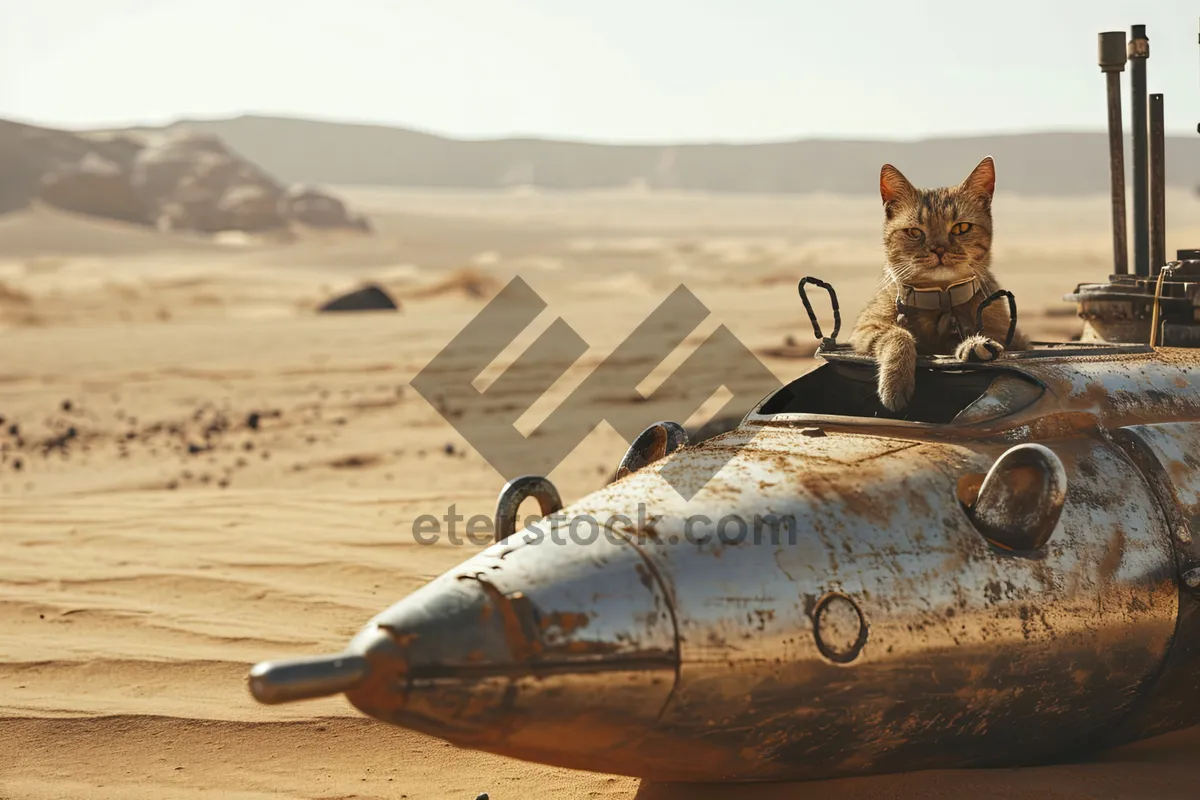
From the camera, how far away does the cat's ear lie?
15.7 feet

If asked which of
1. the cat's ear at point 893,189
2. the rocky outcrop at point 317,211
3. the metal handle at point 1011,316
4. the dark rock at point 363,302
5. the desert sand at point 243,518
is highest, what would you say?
the rocky outcrop at point 317,211

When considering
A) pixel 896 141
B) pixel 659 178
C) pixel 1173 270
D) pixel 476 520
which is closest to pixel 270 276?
pixel 476 520

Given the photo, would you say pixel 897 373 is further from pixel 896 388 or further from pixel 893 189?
pixel 893 189

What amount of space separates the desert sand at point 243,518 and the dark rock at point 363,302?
0.68m

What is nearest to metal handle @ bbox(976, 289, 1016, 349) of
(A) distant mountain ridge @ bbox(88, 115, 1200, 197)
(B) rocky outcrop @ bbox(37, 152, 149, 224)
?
(B) rocky outcrop @ bbox(37, 152, 149, 224)

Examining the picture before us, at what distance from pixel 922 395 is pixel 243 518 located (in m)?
5.41

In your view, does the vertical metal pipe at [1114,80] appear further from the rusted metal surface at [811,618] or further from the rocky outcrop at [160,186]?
the rocky outcrop at [160,186]

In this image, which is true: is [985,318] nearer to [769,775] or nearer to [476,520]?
[769,775]

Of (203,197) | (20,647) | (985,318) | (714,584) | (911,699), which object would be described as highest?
(203,197)

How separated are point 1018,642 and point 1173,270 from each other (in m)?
2.58

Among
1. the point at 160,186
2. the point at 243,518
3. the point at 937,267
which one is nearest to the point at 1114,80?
the point at 937,267

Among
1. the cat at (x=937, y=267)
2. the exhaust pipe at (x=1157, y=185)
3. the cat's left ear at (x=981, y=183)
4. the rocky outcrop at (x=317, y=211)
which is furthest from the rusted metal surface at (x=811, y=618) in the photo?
the rocky outcrop at (x=317, y=211)

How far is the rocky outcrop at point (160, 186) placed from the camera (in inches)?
2045

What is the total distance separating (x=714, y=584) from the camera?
3.08m
